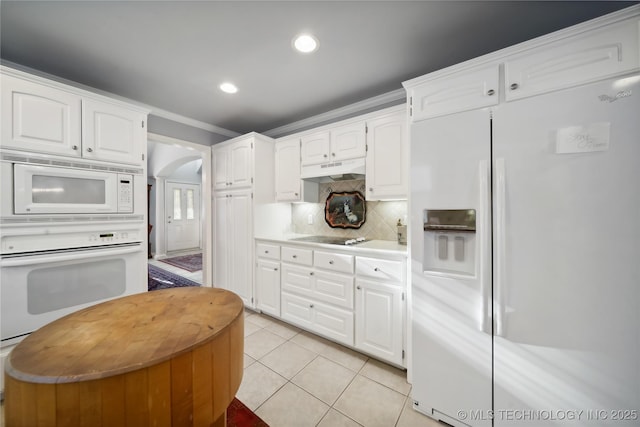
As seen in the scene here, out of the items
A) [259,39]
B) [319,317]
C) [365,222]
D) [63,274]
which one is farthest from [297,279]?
[259,39]

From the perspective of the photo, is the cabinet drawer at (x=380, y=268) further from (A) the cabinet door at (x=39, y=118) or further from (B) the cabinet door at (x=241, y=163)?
(A) the cabinet door at (x=39, y=118)

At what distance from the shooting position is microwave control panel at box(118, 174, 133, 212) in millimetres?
2021

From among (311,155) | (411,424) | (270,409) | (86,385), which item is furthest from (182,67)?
(411,424)

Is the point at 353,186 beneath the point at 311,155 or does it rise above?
beneath

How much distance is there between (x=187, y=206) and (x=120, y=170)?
5.43 meters

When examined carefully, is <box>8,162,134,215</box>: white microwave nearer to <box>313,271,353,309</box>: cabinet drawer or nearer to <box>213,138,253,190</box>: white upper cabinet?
<box>213,138,253,190</box>: white upper cabinet

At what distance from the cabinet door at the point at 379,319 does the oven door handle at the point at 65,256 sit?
2.12 m

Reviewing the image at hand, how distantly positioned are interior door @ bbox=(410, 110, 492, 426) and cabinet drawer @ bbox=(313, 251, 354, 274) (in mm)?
644

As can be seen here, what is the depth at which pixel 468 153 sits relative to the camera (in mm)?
1354

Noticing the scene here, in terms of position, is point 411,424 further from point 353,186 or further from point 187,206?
point 187,206

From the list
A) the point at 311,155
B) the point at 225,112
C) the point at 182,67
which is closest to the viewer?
the point at 182,67

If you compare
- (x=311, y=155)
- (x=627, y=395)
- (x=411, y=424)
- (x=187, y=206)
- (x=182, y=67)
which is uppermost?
(x=182, y=67)

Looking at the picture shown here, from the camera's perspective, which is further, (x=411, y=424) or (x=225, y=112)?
(x=225, y=112)

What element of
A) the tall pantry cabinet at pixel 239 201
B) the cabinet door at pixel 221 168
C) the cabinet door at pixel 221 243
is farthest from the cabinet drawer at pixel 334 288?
the cabinet door at pixel 221 168
